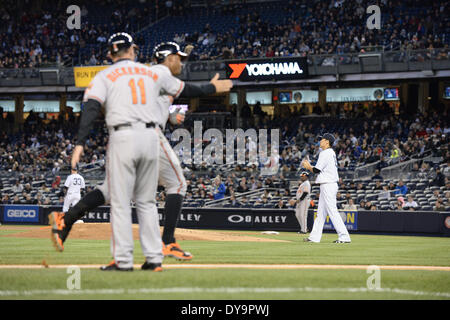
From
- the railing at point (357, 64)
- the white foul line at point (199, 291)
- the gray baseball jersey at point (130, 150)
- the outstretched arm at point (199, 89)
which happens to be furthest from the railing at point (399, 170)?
the white foul line at point (199, 291)

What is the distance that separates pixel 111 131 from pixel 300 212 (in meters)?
16.9

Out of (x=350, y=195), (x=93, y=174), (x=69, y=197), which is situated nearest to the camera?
(x=69, y=197)

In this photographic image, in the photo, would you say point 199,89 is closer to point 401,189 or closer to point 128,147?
point 128,147

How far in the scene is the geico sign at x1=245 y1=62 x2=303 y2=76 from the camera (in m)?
35.8

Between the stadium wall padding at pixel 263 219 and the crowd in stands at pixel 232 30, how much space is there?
10356 millimetres

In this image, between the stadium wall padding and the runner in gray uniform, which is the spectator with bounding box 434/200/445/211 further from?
the runner in gray uniform

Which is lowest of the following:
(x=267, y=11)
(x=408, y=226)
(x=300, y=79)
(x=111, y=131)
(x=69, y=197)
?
(x=408, y=226)

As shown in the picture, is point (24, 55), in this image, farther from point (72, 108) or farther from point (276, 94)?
point (276, 94)

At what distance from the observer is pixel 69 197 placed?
20547mm

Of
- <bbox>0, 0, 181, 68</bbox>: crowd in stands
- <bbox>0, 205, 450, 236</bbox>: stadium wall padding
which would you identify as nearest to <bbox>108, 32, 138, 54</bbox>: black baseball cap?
<bbox>0, 205, 450, 236</bbox>: stadium wall padding

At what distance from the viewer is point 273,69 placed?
36.2 m

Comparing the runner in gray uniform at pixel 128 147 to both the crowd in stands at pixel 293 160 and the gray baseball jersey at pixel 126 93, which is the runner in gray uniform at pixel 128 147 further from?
the crowd in stands at pixel 293 160

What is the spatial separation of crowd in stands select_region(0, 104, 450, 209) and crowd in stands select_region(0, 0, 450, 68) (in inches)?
148
